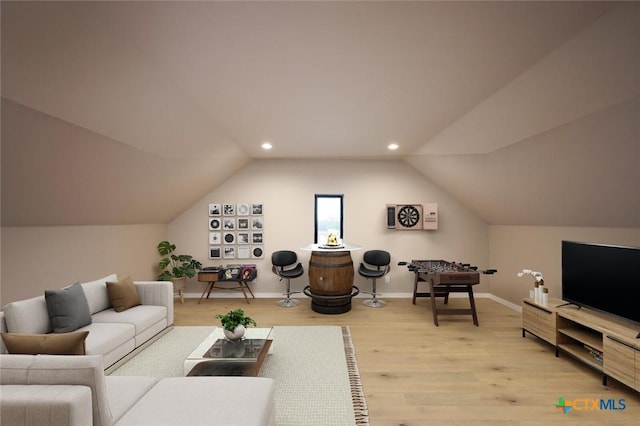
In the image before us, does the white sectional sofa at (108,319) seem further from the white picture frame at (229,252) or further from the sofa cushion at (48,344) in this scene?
the white picture frame at (229,252)

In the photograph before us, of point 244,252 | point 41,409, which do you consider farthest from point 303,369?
point 244,252

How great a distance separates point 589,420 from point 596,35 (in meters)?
2.70

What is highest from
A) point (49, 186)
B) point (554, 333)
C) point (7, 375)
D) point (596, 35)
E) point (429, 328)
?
point (596, 35)

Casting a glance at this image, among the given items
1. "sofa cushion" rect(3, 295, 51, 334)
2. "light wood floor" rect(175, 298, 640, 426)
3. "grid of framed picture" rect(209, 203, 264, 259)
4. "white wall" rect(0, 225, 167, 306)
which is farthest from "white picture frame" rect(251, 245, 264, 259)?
"sofa cushion" rect(3, 295, 51, 334)

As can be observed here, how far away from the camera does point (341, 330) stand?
4082mm

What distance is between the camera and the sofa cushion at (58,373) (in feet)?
4.93

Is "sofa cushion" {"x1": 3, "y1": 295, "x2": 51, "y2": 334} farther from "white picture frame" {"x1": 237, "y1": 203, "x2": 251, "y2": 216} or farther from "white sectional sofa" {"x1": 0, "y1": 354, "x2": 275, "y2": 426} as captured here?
"white picture frame" {"x1": 237, "y1": 203, "x2": 251, "y2": 216}

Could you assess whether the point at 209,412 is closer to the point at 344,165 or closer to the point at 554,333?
the point at 554,333

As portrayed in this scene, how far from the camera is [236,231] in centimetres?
590

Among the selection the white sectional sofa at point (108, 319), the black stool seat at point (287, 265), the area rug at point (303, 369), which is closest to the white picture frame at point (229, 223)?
the black stool seat at point (287, 265)

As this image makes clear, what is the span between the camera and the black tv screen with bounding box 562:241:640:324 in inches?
108

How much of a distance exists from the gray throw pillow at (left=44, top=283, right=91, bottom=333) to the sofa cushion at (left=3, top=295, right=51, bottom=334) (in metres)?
0.05

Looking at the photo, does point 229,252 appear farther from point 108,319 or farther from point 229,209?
point 108,319

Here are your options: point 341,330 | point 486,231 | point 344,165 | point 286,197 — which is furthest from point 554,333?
point 286,197
